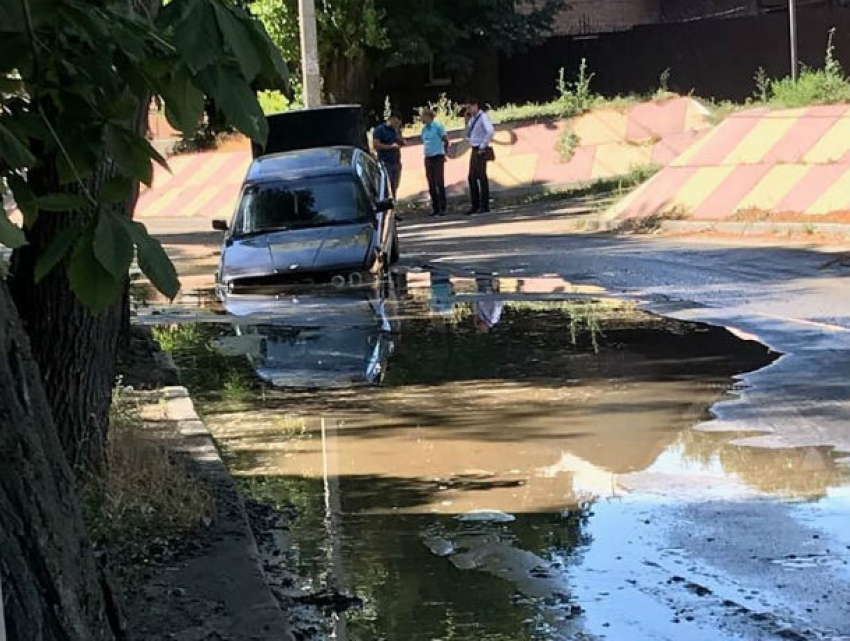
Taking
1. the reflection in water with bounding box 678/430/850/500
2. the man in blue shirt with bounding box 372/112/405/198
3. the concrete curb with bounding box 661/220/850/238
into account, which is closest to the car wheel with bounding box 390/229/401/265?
the concrete curb with bounding box 661/220/850/238

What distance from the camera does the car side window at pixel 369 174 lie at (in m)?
16.0

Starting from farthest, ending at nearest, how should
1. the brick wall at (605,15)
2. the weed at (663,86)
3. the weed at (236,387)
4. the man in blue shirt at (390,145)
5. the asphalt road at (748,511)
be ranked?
the brick wall at (605,15) → the weed at (663,86) → the man in blue shirt at (390,145) → the weed at (236,387) → the asphalt road at (748,511)

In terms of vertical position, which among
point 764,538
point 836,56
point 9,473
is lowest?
point 764,538

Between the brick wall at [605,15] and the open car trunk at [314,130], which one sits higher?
the brick wall at [605,15]

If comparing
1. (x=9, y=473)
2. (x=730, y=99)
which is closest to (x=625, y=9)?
(x=730, y=99)

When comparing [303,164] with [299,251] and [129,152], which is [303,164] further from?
[129,152]

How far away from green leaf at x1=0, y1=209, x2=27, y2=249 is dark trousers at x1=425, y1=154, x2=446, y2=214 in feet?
68.0

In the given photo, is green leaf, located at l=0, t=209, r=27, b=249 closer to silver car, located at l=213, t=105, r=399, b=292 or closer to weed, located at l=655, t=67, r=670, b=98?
silver car, located at l=213, t=105, r=399, b=292

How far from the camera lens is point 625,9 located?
133ft

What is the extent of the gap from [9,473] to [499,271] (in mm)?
13477

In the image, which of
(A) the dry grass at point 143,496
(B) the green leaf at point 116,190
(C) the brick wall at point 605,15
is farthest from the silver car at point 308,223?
(C) the brick wall at point 605,15

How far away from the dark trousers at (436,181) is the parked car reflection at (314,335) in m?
8.66

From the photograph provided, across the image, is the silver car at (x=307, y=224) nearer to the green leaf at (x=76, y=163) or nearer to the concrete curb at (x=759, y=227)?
the concrete curb at (x=759, y=227)

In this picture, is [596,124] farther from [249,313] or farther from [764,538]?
[764,538]
